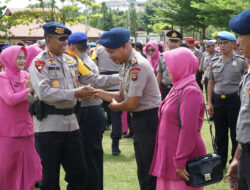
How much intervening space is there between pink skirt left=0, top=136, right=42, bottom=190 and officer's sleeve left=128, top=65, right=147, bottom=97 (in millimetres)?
1638

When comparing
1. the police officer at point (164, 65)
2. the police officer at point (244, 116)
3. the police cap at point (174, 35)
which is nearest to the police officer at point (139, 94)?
the police officer at point (244, 116)

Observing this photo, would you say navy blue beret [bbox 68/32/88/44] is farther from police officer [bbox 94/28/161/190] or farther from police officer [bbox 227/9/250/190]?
police officer [bbox 227/9/250/190]

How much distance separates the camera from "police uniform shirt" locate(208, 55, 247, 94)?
6.49 meters

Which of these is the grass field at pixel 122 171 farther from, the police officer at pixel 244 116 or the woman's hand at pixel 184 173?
the police officer at pixel 244 116

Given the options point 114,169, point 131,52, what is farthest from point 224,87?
point 131,52

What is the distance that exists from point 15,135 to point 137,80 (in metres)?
1.74

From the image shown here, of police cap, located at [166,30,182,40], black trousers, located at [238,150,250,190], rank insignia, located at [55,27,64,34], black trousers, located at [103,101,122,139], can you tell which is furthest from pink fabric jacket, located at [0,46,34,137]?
police cap, located at [166,30,182,40]

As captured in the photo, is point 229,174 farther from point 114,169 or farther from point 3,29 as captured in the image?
point 3,29

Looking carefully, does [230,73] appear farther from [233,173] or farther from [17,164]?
[17,164]

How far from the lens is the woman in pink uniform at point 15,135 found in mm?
4871

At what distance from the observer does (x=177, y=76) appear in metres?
3.68

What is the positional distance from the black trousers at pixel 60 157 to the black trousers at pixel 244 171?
2001 mm

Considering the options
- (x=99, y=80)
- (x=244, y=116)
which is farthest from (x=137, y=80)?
(x=244, y=116)

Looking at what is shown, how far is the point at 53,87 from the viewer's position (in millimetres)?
4316
